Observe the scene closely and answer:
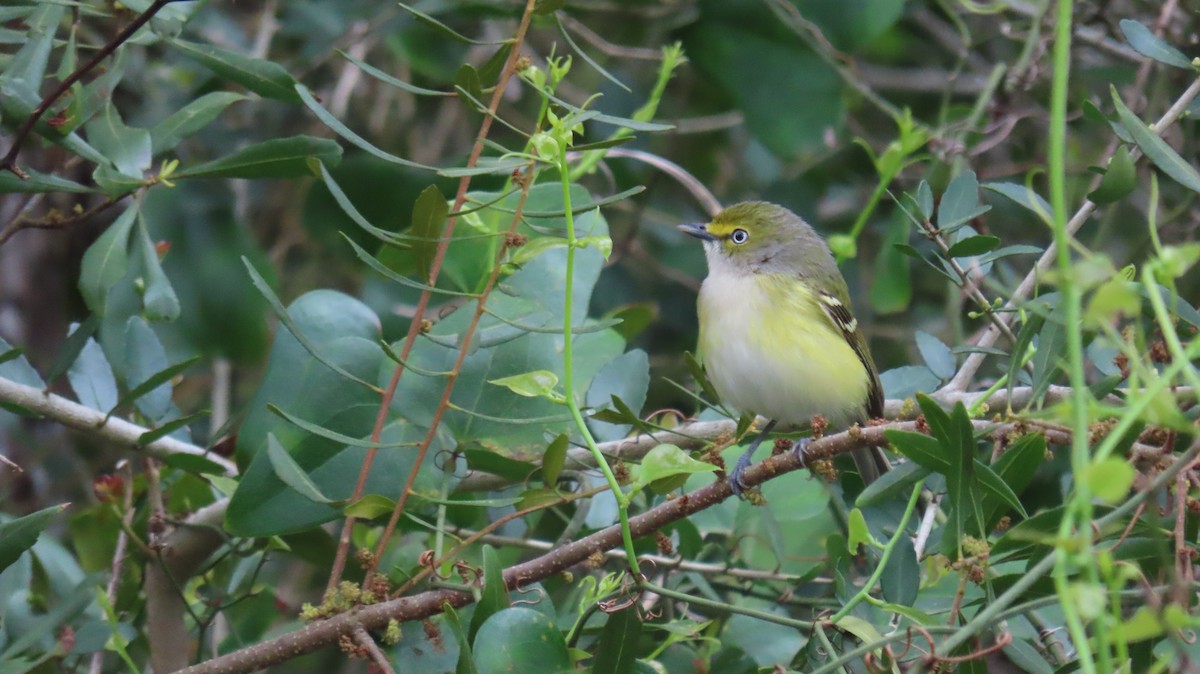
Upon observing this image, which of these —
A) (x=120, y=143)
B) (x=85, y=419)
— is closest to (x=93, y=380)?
(x=85, y=419)

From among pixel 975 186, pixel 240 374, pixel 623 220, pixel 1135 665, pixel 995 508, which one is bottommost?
pixel 240 374

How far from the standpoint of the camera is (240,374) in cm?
502

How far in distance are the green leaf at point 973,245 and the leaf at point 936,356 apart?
571 mm

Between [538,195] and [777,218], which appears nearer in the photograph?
[538,195]

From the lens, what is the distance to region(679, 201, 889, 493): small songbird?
346 cm

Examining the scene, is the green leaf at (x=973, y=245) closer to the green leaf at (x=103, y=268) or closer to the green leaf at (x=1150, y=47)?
the green leaf at (x=1150, y=47)

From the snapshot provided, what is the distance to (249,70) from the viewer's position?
2385 millimetres

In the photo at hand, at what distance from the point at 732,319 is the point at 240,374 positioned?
2405mm

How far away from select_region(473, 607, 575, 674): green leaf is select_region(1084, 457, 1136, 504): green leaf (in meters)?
1.12

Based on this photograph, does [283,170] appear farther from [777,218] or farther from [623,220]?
[623,220]

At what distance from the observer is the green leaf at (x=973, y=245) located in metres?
2.03

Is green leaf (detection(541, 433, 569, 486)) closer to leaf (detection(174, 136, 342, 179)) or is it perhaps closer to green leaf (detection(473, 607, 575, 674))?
green leaf (detection(473, 607, 575, 674))

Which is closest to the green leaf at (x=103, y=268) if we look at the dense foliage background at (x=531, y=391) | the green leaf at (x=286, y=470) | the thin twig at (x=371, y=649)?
the dense foliage background at (x=531, y=391)

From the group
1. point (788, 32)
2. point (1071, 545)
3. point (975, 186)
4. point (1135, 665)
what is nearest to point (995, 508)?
point (1135, 665)
